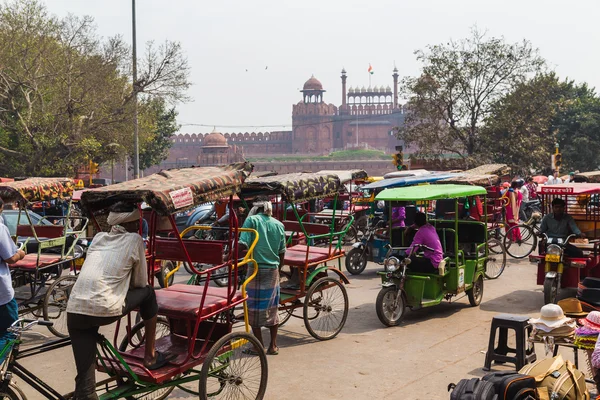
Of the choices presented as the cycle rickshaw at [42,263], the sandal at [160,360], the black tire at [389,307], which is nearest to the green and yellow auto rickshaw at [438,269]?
the black tire at [389,307]

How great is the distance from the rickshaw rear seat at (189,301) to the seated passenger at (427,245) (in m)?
3.29

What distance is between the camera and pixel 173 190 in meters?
4.59

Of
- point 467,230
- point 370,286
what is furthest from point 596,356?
point 370,286

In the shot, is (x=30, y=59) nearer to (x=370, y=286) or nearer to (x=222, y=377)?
(x=370, y=286)

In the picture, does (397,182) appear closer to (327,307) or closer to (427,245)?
(427,245)

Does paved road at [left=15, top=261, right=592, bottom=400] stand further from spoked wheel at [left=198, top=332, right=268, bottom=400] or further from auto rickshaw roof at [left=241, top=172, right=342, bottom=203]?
auto rickshaw roof at [left=241, top=172, right=342, bottom=203]

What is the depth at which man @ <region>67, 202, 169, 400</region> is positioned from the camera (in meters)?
4.18

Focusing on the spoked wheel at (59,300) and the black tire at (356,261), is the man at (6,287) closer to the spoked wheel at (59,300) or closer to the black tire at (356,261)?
the spoked wheel at (59,300)

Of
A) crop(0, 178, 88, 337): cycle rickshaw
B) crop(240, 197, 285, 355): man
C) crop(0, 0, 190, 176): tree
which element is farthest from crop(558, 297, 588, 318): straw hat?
crop(0, 0, 190, 176): tree

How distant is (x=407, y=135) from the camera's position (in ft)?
96.8

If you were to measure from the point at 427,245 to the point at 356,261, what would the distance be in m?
4.31

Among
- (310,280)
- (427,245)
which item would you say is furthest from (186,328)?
(427,245)

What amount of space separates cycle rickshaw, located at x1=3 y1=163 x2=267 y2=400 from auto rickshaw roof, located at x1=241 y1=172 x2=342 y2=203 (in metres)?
1.89

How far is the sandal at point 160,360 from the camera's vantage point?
4.59m
